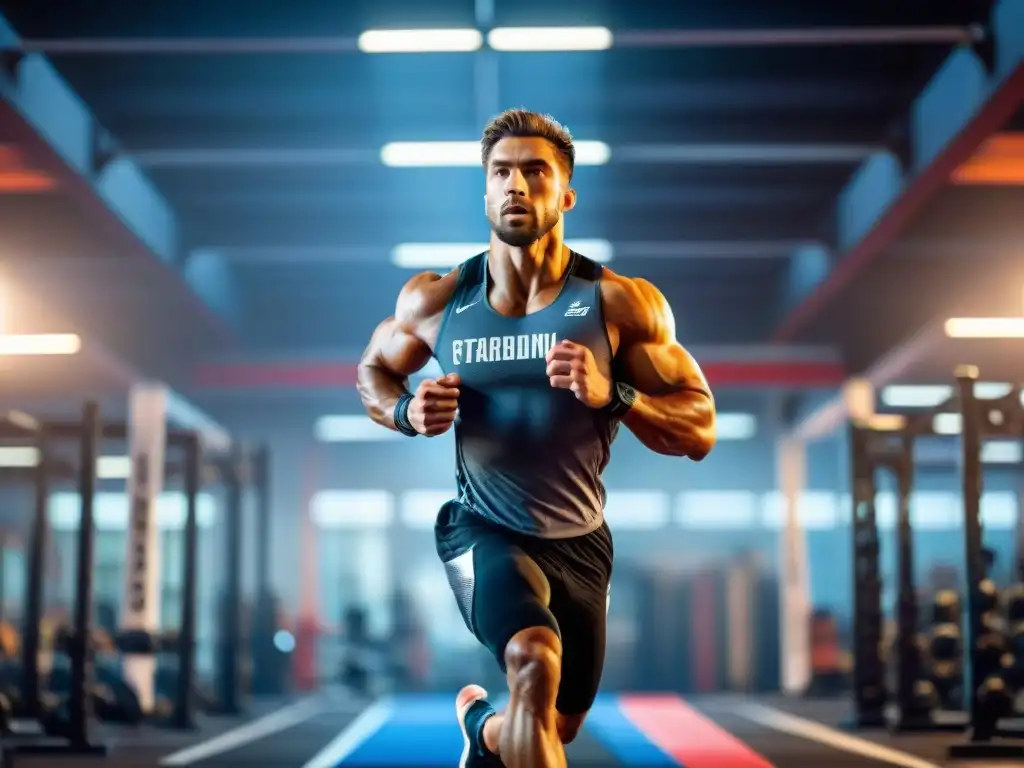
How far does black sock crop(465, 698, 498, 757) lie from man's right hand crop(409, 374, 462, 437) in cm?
54

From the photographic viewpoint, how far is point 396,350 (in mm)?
2781

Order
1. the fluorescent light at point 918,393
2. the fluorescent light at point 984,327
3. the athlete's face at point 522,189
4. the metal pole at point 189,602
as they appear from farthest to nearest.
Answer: the fluorescent light at point 918,393
the fluorescent light at point 984,327
the metal pole at point 189,602
the athlete's face at point 522,189

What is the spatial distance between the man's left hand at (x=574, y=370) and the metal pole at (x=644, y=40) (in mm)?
3827

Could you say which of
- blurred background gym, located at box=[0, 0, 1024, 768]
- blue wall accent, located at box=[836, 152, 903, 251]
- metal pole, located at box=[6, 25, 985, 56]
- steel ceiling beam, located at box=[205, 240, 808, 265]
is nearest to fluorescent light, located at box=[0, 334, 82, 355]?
blurred background gym, located at box=[0, 0, 1024, 768]

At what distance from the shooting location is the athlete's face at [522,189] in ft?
8.32

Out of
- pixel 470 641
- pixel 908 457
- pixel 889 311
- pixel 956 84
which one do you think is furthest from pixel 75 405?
pixel 956 84

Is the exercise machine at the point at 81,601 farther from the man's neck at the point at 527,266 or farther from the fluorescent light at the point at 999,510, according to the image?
the fluorescent light at the point at 999,510

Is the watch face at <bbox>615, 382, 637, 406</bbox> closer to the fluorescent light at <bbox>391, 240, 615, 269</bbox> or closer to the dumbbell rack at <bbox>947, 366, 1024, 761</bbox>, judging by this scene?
the dumbbell rack at <bbox>947, 366, 1024, 761</bbox>

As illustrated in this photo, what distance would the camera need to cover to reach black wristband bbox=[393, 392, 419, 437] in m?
2.59

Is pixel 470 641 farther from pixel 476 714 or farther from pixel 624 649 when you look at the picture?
pixel 476 714

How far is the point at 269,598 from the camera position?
10797 mm

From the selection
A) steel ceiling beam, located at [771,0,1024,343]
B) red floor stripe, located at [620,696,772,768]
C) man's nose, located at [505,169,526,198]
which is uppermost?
steel ceiling beam, located at [771,0,1024,343]

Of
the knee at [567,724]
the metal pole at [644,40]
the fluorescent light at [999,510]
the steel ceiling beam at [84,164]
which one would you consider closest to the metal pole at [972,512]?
the metal pole at [644,40]

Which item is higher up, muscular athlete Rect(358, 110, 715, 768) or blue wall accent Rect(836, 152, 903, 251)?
blue wall accent Rect(836, 152, 903, 251)
